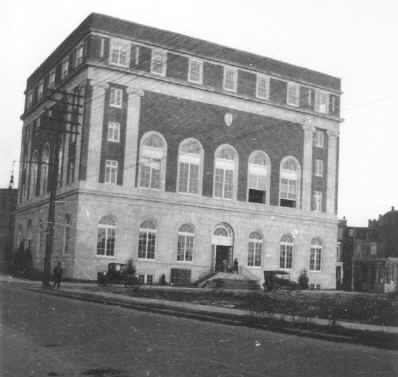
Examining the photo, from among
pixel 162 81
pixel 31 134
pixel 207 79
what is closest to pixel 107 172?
pixel 162 81

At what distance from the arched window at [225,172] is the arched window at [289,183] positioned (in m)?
5.22

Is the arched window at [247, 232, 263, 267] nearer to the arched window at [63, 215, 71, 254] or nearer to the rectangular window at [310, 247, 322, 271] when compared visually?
the rectangular window at [310, 247, 322, 271]

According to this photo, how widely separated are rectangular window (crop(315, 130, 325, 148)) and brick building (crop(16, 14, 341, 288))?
10 centimetres

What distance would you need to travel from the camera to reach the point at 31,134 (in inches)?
2442

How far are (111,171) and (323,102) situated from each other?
23.6m

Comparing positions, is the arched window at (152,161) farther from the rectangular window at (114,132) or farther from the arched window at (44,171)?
the arched window at (44,171)

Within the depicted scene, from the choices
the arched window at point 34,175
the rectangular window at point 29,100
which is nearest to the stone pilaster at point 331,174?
the arched window at point 34,175

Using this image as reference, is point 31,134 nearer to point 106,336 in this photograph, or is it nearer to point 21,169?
point 21,169

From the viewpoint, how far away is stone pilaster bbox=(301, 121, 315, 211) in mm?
57562

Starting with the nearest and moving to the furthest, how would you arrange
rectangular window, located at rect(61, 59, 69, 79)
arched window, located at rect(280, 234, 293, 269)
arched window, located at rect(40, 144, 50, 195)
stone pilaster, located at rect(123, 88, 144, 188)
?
stone pilaster, located at rect(123, 88, 144, 188) < rectangular window, located at rect(61, 59, 69, 79) < arched window, located at rect(280, 234, 293, 269) < arched window, located at rect(40, 144, 50, 195)

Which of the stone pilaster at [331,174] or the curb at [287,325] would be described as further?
the stone pilaster at [331,174]

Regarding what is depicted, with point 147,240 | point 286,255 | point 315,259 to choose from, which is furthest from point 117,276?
point 315,259

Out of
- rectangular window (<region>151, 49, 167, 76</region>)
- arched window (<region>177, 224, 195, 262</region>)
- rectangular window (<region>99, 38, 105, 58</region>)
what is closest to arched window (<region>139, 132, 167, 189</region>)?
arched window (<region>177, 224, 195, 262</region>)

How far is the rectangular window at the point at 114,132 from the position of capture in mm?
48188
